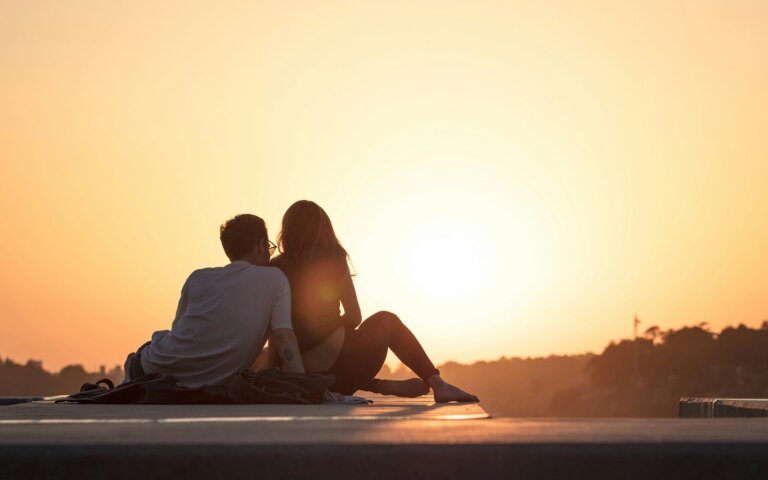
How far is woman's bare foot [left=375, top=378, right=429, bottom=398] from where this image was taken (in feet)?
32.7

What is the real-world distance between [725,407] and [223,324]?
4.93 meters

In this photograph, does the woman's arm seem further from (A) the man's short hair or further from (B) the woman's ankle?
(A) the man's short hair

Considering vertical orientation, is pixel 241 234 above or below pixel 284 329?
above

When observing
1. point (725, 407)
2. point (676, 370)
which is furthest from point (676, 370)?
point (725, 407)

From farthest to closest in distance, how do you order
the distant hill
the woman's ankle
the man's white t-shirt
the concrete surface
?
1. the distant hill
2. the woman's ankle
3. the man's white t-shirt
4. the concrete surface

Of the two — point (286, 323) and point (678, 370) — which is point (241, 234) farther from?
point (678, 370)

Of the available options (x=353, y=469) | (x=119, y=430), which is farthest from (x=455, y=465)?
(x=119, y=430)

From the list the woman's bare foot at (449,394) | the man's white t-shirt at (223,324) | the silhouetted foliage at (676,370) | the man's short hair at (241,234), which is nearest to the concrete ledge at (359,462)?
the man's white t-shirt at (223,324)

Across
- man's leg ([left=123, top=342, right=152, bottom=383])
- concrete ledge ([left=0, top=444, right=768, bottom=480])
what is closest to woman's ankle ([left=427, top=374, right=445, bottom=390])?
man's leg ([left=123, top=342, right=152, bottom=383])

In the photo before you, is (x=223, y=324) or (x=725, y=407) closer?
(x=223, y=324)

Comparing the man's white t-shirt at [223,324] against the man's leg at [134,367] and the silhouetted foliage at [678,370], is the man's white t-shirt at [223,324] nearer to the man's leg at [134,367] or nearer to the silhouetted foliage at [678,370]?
the man's leg at [134,367]

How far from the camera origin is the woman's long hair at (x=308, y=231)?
958 cm

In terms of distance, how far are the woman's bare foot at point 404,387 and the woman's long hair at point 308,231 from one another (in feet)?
3.93

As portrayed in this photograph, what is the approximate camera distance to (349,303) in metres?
9.78
